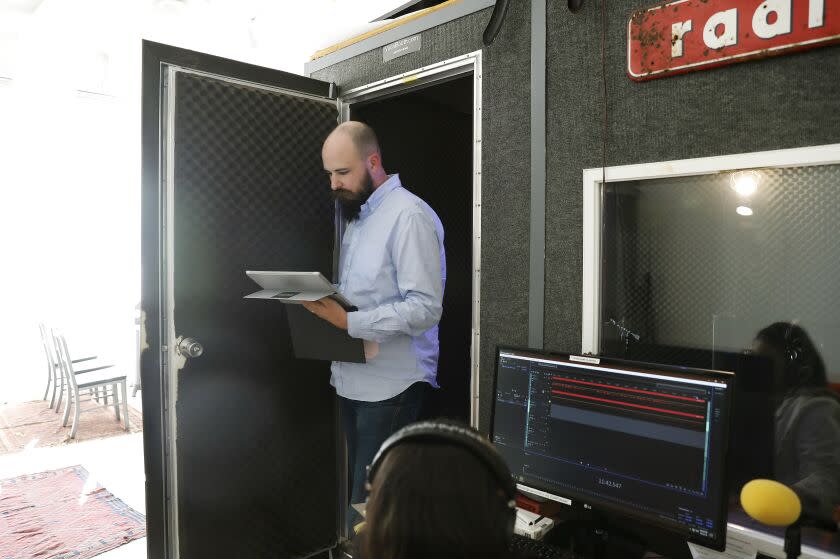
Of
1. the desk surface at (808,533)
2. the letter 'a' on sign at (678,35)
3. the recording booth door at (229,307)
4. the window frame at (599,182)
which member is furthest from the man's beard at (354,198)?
the desk surface at (808,533)

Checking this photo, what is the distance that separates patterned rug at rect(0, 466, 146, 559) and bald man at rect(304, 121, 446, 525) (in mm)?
1514

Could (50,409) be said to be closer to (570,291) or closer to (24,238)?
(24,238)

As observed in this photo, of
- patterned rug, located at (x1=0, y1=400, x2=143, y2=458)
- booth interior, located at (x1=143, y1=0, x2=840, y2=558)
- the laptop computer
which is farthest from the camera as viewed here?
patterned rug, located at (x1=0, y1=400, x2=143, y2=458)

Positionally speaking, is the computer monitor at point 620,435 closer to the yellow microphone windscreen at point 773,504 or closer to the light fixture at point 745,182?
the yellow microphone windscreen at point 773,504

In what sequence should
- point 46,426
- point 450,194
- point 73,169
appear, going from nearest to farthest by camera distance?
point 450,194 → point 46,426 → point 73,169

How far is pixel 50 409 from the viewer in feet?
16.2

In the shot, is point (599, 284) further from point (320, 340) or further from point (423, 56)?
point (423, 56)

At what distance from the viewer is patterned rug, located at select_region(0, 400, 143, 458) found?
13.6 ft

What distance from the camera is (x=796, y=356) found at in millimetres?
1248

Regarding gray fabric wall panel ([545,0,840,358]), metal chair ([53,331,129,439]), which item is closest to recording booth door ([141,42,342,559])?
gray fabric wall panel ([545,0,840,358])

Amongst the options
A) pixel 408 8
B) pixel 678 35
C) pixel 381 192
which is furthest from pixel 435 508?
pixel 408 8

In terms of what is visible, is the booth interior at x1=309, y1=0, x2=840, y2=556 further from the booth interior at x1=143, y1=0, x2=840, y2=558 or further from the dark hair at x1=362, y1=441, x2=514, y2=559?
the dark hair at x1=362, y1=441, x2=514, y2=559

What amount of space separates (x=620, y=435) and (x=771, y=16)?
0.90 metres

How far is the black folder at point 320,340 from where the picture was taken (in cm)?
176
